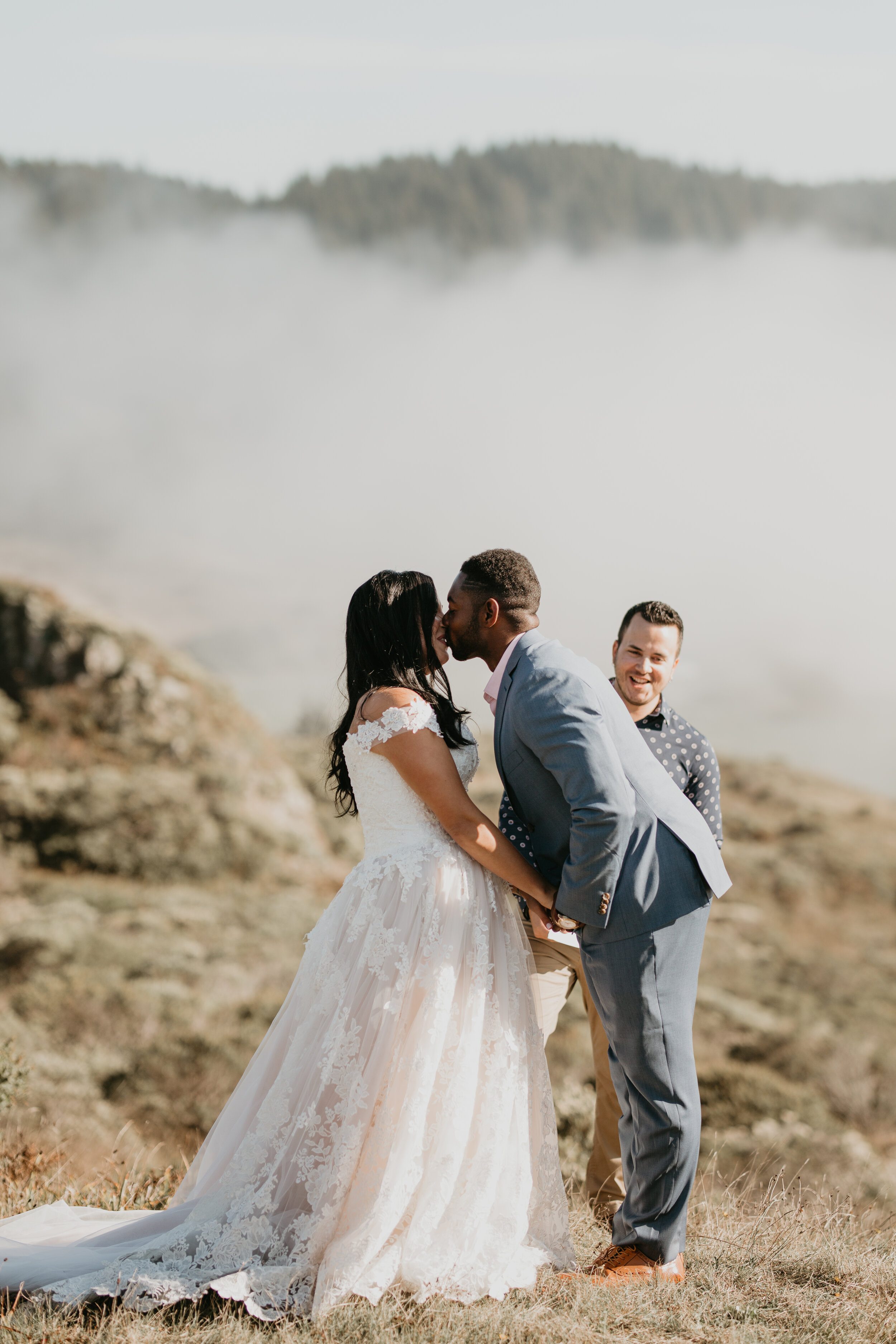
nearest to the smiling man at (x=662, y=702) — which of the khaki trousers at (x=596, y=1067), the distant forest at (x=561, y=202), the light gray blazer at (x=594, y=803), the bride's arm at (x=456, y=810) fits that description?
the light gray blazer at (x=594, y=803)

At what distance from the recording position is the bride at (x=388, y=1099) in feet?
8.93

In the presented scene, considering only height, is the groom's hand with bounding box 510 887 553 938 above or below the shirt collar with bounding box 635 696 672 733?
below

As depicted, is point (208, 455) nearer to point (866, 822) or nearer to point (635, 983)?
A: point (866, 822)

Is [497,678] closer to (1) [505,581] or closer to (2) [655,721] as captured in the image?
(1) [505,581]

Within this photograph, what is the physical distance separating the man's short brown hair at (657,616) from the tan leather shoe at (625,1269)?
2.01m

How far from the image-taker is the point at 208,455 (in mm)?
62156

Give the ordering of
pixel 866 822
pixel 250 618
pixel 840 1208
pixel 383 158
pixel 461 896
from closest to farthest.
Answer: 1. pixel 461 896
2. pixel 840 1208
3. pixel 866 822
4. pixel 250 618
5. pixel 383 158

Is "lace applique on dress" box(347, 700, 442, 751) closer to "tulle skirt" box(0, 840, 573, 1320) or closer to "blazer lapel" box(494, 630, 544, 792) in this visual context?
"blazer lapel" box(494, 630, 544, 792)

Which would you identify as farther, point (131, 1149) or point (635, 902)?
point (131, 1149)

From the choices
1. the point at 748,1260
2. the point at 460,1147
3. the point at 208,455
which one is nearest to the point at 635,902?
the point at 460,1147

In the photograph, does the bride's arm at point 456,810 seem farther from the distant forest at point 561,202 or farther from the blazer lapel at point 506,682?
the distant forest at point 561,202

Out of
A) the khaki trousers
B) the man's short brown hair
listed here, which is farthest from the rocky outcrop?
the man's short brown hair

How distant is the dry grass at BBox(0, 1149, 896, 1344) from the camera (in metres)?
2.57

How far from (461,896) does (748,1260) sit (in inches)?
60.5
